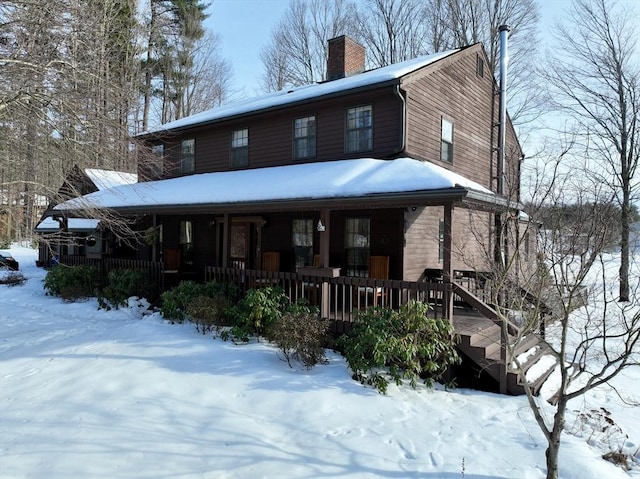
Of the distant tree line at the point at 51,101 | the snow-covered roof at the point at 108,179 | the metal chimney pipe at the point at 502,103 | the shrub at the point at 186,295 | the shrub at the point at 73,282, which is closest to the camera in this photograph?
the distant tree line at the point at 51,101

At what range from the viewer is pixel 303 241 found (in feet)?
39.4

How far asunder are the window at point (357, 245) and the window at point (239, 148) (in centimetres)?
432

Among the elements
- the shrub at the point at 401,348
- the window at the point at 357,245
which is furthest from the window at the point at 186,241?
the shrub at the point at 401,348

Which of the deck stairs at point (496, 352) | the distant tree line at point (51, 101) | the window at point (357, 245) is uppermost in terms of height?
the distant tree line at point (51, 101)

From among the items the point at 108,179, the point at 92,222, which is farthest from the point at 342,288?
the point at 108,179

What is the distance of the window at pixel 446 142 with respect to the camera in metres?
12.1

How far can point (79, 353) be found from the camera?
7.79 metres

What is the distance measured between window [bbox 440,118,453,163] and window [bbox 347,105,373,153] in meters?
2.33

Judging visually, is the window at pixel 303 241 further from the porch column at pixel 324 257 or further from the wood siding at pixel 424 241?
the porch column at pixel 324 257

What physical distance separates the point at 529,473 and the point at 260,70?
34617mm

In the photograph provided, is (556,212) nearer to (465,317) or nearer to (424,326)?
(424,326)

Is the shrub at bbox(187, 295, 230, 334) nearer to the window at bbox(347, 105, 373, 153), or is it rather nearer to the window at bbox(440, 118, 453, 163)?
the window at bbox(347, 105, 373, 153)

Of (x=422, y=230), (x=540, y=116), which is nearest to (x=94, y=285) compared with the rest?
(x=422, y=230)

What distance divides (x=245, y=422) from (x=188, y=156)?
11814 mm
